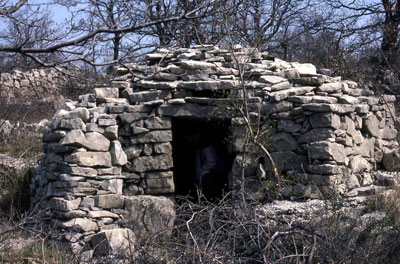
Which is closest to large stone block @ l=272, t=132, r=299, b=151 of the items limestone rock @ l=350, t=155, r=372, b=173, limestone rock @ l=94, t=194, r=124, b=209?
limestone rock @ l=350, t=155, r=372, b=173

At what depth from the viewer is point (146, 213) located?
607cm

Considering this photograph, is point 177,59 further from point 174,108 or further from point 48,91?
point 48,91

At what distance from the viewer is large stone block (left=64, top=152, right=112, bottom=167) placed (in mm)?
5957

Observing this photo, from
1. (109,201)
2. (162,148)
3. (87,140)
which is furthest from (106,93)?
(109,201)

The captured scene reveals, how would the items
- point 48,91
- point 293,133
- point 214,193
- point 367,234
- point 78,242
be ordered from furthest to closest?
point 48,91 → point 214,193 → point 293,133 → point 78,242 → point 367,234

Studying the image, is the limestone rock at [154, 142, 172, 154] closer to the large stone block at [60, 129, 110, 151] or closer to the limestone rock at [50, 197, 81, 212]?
the large stone block at [60, 129, 110, 151]

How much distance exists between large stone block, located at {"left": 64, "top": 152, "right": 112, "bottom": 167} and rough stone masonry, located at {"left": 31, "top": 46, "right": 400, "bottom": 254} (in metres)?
0.01

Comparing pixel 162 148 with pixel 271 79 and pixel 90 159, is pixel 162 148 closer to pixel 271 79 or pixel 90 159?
pixel 90 159

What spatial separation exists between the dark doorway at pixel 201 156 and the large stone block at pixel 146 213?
90 cm

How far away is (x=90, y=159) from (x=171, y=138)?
1.09 metres

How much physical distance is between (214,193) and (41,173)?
7.74 feet

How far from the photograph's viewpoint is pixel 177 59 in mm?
7262

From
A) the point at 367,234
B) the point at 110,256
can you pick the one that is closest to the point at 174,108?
the point at 110,256

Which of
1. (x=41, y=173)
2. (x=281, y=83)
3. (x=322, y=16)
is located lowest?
(x=41, y=173)
